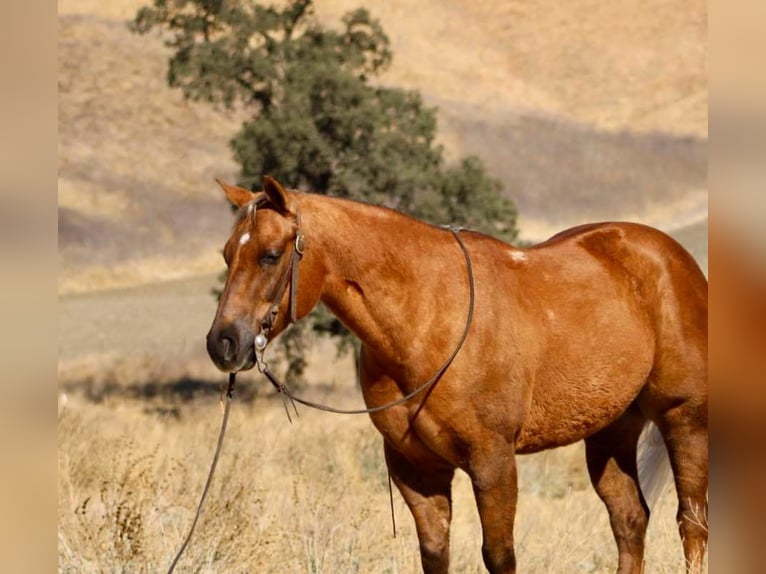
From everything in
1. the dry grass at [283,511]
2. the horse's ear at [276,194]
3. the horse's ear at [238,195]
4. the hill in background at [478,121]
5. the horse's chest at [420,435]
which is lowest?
the dry grass at [283,511]

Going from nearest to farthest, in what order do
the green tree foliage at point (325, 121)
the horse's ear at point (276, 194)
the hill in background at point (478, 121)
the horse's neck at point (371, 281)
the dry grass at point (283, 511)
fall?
the horse's ear at point (276, 194)
the horse's neck at point (371, 281)
the dry grass at point (283, 511)
the green tree foliage at point (325, 121)
the hill in background at point (478, 121)

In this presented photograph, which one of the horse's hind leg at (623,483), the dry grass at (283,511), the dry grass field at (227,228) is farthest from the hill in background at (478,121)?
the horse's hind leg at (623,483)

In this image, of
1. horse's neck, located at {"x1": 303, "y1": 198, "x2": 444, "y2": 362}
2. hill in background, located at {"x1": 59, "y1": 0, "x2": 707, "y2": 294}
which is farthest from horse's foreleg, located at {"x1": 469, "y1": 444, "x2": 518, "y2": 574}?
hill in background, located at {"x1": 59, "y1": 0, "x2": 707, "y2": 294}

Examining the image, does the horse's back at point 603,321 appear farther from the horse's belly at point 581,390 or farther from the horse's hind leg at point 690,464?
the horse's hind leg at point 690,464

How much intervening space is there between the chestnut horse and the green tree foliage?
901 centimetres

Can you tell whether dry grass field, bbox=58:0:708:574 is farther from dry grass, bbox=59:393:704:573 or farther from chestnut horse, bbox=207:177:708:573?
chestnut horse, bbox=207:177:708:573

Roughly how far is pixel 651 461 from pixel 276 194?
8.73ft

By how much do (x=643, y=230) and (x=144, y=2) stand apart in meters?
33.8

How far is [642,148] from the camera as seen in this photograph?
37.4m

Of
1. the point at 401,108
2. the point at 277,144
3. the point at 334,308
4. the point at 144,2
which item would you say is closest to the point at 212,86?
the point at 277,144

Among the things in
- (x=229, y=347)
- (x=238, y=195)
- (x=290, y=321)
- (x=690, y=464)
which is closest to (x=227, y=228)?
(x=690, y=464)

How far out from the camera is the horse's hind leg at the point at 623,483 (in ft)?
17.4

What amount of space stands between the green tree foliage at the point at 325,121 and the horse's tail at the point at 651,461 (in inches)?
333
